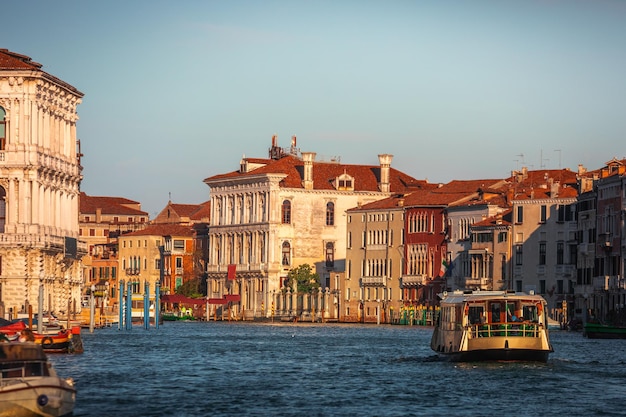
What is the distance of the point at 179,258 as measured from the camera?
17725 cm

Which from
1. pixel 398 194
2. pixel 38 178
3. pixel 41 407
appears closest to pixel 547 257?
pixel 398 194

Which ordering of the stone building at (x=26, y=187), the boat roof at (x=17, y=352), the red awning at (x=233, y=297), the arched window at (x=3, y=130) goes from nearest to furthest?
the boat roof at (x=17, y=352) → the stone building at (x=26, y=187) → the arched window at (x=3, y=130) → the red awning at (x=233, y=297)

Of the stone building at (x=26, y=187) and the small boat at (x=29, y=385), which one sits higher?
the stone building at (x=26, y=187)

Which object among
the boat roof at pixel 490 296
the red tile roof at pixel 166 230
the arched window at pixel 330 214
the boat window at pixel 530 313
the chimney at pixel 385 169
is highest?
the chimney at pixel 385 169

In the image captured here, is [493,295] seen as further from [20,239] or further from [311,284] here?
[311,284]

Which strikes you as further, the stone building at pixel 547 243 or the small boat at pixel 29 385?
the stone building at pixel 547 243

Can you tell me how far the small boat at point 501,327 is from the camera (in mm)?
58750

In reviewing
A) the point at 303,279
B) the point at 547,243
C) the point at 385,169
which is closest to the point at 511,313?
the point at 547,243

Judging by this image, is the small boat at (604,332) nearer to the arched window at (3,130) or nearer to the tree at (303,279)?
the arched window at (3,130)

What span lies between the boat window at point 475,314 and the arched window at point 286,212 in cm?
9836

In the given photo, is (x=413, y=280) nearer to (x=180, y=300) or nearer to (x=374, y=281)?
(x=374, y=281)

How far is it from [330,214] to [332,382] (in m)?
Result: 103

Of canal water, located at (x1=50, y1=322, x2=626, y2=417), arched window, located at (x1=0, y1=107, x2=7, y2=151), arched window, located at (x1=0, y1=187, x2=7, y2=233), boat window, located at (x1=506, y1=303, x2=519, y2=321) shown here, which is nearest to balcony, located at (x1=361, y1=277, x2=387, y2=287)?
arched window, located at (x1=0, y1=187, x2=7, y2=233)

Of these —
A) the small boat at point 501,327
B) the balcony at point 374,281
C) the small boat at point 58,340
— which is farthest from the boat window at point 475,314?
the balcony at point 374,281
